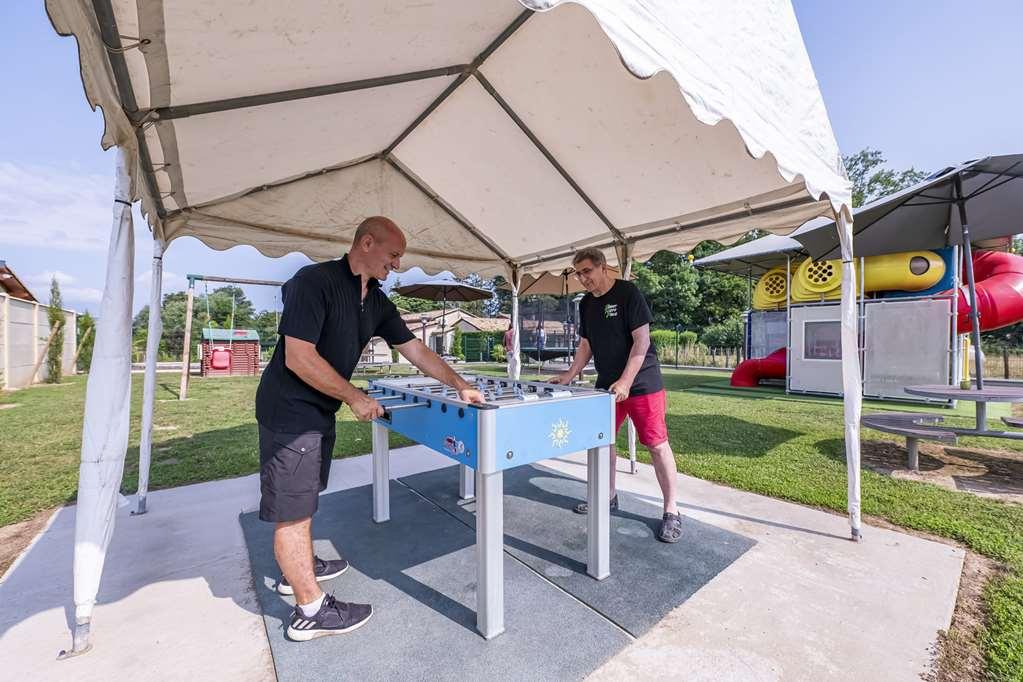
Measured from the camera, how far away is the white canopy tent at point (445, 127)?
1.52 metres

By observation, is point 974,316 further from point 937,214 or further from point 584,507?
point 584,507

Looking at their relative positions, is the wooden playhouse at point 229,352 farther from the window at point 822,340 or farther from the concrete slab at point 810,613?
the window at point 822,340

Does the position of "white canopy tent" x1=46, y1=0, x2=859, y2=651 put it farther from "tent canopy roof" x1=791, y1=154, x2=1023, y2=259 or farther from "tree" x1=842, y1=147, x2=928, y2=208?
"tree" x1=842, y1=147, x2=928, y2=208

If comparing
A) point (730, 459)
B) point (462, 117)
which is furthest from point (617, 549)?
point (462, 117)

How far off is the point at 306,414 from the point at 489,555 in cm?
90

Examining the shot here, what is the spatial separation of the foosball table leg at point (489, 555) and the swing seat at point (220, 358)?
13016mm

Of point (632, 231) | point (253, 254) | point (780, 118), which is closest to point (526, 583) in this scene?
point (780, 118)

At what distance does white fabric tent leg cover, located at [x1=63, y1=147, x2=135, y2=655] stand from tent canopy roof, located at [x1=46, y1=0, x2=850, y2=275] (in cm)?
33

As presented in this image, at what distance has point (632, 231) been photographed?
3676mm

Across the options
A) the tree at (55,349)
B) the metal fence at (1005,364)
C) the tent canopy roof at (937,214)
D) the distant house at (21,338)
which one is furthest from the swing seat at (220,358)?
the metal fence at (1005,364)

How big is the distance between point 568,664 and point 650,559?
892 mm

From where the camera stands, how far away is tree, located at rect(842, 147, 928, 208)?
2205cm

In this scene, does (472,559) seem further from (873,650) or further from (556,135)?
(556,135)

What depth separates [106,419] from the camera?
1.60m
